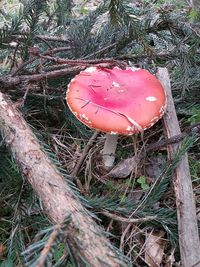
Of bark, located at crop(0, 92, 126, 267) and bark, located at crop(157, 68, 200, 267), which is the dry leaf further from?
bark, located at crop(0, 92, 126, 267)

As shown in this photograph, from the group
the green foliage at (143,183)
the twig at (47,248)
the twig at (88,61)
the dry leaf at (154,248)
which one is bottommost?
the dry leaf at (154,248)

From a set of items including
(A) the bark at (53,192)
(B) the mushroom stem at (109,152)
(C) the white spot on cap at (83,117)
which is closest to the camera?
(A) the bark at (53,192)

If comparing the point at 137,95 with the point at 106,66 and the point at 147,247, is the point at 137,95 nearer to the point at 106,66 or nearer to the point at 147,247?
the point at 106,66

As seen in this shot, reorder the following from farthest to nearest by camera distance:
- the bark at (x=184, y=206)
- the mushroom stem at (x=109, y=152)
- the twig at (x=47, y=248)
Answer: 1. the mushroom stem at (x=109, y=152)
2. the bark at (x=184, y=206)
3. the twig at (x=47, y=248)

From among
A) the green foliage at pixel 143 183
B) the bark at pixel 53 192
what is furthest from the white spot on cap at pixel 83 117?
the green foliage at pixel 143 183

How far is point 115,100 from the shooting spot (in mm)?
2068

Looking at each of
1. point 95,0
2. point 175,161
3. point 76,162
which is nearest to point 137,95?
point 175,161

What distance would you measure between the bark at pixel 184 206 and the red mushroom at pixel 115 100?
21 centimetres

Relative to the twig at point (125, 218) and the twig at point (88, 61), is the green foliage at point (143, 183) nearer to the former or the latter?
the twig at point (125, 218)

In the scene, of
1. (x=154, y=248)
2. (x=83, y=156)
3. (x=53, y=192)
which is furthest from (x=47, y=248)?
(x=83, y=156)

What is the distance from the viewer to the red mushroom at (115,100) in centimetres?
192

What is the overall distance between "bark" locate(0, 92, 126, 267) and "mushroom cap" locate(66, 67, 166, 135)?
1.16 ft

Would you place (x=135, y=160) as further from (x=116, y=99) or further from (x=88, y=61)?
(x=88, y=61)

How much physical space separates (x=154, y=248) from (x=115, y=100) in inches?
32.6
